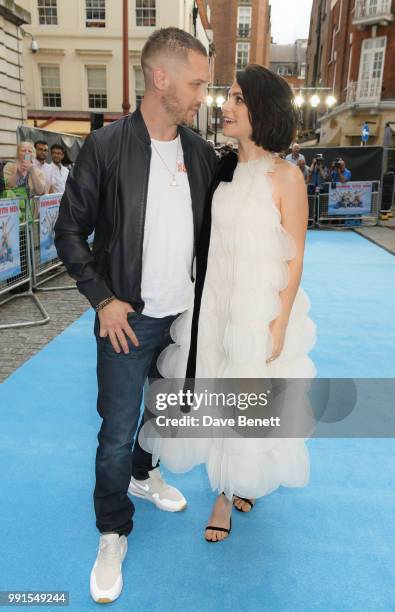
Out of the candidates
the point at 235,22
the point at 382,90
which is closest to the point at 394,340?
the point at 382,90

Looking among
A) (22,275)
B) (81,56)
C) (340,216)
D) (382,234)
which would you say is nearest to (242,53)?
(81,56)

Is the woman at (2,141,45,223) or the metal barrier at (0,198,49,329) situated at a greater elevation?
the woman at (2,141,45,223)

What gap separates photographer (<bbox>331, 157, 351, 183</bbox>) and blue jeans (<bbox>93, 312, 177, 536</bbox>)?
1321cm

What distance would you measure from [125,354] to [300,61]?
92.9 metres

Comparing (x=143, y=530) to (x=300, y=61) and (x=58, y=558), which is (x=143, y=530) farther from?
(x=300, y=61)

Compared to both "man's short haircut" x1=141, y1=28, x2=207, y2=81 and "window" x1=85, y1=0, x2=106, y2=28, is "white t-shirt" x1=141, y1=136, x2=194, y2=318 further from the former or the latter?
"window" x1=85, y1=0, x2=106, y2=28

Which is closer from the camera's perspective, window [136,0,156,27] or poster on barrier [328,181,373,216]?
poster on barrier [328,181,373,216]

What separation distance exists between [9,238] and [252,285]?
4.47m

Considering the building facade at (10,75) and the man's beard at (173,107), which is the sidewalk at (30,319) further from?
the building facade at (10,75)

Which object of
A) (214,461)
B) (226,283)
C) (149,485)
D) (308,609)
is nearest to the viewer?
(308,609)

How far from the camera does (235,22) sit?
49500 mm

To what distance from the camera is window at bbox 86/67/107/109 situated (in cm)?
2527

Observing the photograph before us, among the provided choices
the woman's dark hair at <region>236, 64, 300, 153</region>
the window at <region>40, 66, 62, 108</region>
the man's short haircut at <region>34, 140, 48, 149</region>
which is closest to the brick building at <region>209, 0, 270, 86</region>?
the window at <region>40, 66, 62, 108</region>

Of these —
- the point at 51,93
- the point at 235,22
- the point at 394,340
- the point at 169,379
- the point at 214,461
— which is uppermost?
the point at 235,22
